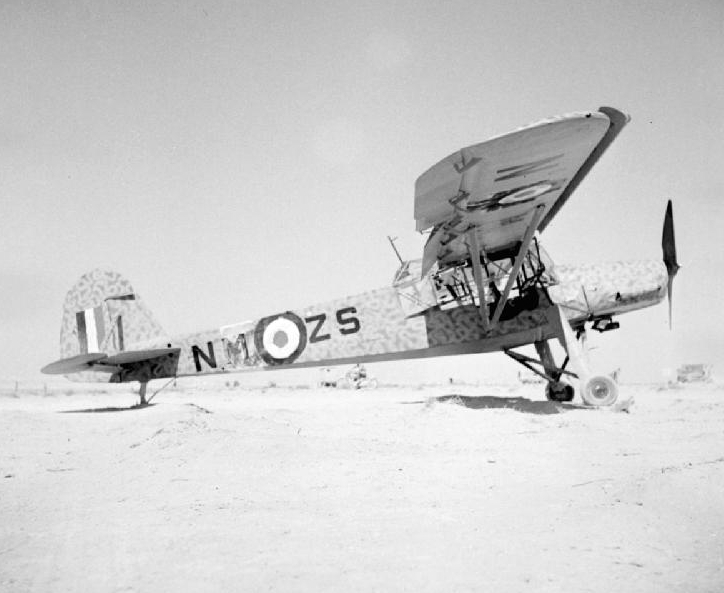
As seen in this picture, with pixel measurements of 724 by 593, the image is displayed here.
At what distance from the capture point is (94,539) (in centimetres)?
267

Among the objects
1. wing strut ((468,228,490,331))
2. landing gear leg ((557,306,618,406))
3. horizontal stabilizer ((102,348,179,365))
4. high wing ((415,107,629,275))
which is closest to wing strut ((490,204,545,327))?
high wing ((415,107,629,275))

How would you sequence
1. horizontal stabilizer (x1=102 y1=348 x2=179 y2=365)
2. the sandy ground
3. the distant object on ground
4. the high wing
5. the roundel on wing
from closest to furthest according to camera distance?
the sandy ground → the high wing → the roundel on wing → horizontal stabilizer (x1=102 y1=348 x2=179 y2=365) → the distant object on ground

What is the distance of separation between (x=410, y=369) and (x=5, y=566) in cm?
12199

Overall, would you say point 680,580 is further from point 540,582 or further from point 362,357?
point 362,357

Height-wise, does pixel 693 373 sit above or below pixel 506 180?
below

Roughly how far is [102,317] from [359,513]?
10.5 meters

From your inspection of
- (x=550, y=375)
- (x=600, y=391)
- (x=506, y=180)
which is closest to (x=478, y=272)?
(x=506, y=180)

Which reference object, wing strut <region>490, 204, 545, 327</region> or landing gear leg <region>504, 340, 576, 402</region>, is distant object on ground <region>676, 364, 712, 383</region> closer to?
landing gear leg <region>504, 340, 576, 402</region>

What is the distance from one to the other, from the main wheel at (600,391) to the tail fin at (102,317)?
9575mm

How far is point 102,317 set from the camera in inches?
457

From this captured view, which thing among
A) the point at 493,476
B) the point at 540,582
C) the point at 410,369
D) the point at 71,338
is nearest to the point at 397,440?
the point at 493,476

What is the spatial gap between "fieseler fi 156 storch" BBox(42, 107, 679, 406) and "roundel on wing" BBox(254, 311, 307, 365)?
23 mm

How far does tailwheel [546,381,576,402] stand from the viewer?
11.2 meters

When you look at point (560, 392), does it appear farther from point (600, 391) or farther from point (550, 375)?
point (600, 391)
